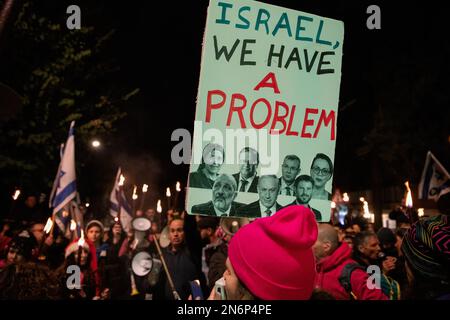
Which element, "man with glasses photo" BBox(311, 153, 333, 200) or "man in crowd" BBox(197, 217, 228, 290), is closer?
"man with glasses photo" BBox(311, 153, 333, 200)

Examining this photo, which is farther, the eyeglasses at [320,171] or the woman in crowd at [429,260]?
the eyeglasses at [320,171]

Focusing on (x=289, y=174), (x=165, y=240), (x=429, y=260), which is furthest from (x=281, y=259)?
(x=165, y=240)

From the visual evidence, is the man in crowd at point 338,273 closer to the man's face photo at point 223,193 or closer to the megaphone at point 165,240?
the man's face photo at point 223,193

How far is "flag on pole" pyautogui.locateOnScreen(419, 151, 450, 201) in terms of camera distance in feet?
22.6

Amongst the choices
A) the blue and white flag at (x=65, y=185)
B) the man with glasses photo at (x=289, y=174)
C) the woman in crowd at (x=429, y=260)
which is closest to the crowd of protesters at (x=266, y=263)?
the woman in crowd at (x=429, y=260)

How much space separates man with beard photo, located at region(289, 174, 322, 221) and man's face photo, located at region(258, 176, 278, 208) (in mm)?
158

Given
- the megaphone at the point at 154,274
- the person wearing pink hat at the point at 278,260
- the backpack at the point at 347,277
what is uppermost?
the person wearing pink hat at the point at 278,260

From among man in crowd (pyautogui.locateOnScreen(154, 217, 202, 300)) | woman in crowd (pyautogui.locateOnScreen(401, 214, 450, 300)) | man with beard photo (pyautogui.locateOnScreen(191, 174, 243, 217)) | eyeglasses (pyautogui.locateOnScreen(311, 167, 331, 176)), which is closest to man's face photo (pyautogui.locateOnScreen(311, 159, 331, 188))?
eyeglasses (pyautogui.locateOnScreen(311, 167, 331, 176))

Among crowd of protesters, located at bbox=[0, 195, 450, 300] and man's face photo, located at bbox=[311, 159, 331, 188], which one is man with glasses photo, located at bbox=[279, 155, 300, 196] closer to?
man's face photo, located at bbox=[311, 159, 331, 188]

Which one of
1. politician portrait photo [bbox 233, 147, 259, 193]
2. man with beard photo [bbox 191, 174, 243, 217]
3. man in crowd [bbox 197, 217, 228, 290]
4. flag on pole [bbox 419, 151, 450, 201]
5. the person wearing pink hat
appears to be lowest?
man in crowd [bbox 197, 217, 228, 290]

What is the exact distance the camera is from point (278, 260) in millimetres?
1713

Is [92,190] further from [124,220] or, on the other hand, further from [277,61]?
[277,61]

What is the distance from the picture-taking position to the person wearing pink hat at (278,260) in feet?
5.60

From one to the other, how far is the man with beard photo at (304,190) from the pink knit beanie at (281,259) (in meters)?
0.86
